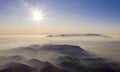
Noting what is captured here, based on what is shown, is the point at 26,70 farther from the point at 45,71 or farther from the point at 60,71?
the point at 60,71

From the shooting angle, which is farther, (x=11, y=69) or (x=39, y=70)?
(x=39, y=70)

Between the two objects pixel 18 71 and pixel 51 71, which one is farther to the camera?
pixel 51 71

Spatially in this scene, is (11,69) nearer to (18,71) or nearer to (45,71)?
(18,71)

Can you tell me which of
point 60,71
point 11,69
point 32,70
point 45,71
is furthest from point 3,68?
point 60,71

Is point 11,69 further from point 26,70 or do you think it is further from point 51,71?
point 51,71

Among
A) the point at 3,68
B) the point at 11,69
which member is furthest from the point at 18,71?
the point at 3,68

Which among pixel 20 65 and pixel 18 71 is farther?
pixel 20 65

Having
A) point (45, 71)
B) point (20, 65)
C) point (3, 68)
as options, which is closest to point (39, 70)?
point (45, 71)
